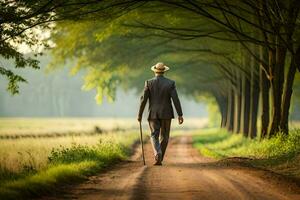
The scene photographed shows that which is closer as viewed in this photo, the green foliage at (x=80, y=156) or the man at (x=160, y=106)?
the green foliage at (x=80, y=156)

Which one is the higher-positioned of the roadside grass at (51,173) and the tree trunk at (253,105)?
the tree trunk at (253,105)

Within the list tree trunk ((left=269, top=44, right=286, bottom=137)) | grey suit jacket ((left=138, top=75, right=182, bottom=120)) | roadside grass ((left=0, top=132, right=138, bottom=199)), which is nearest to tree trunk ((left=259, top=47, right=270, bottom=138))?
tree trunk ((left=269, top=44, right=286, bottom=137))

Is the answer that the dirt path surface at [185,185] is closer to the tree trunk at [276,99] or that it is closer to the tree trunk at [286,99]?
the tree trunk at [286,99]

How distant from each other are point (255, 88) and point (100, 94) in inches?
595

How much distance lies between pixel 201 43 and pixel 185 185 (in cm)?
2296

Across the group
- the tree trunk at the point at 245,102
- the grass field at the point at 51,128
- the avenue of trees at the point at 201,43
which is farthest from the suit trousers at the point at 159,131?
the tree trunk at the point at 245,102

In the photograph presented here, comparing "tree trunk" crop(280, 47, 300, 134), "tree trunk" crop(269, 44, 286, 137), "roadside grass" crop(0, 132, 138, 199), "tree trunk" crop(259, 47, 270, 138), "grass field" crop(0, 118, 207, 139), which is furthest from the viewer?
"grass field" crop(0, 118, 207, 139)

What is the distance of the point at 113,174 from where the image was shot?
1399cm

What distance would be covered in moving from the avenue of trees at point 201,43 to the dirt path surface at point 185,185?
498cm

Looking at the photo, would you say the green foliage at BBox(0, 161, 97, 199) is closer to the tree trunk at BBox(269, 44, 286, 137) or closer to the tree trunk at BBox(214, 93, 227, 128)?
the tree trunk at BBox(269, 44, 286, 137)

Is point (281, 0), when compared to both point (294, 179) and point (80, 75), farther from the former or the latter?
point (80, 75)

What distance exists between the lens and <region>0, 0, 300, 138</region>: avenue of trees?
61.6 feet

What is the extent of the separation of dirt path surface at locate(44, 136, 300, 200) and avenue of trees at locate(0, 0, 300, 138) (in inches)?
196

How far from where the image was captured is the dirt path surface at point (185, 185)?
1008cm
